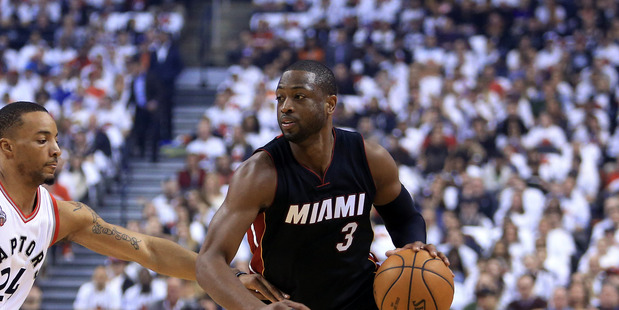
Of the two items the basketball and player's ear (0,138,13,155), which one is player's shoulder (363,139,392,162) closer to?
the basketball

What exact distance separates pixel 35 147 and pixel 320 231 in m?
1.42

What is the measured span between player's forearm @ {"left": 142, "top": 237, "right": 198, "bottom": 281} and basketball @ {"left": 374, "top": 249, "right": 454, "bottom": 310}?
40.3 inches

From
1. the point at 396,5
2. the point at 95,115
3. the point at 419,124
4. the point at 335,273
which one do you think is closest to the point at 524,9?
the point at 396,5

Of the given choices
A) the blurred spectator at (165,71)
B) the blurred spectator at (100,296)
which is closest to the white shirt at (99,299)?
the blurred spectator at (100,296)

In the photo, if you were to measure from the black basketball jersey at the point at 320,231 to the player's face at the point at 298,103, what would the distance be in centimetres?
21

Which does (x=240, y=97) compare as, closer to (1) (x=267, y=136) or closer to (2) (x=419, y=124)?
(1) (x=267, y=136)

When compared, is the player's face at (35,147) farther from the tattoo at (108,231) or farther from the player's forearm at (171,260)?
the player's forearm at (171,260)

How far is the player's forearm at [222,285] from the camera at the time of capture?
11.1 ft


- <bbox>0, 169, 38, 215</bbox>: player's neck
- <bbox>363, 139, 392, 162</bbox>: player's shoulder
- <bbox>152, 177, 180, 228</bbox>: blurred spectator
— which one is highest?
<bbox>363, 139, 392, 162</bbox>: player's shoulder

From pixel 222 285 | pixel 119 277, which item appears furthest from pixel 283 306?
pixel 119 277

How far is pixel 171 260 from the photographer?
423 centimetres

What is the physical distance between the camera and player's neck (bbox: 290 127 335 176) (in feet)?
12.9

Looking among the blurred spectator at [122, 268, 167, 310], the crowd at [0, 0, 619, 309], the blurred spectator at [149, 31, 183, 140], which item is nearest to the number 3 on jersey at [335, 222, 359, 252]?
the crowd at [0, 0, 619, 309]

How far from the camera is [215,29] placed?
1739 centimetres
